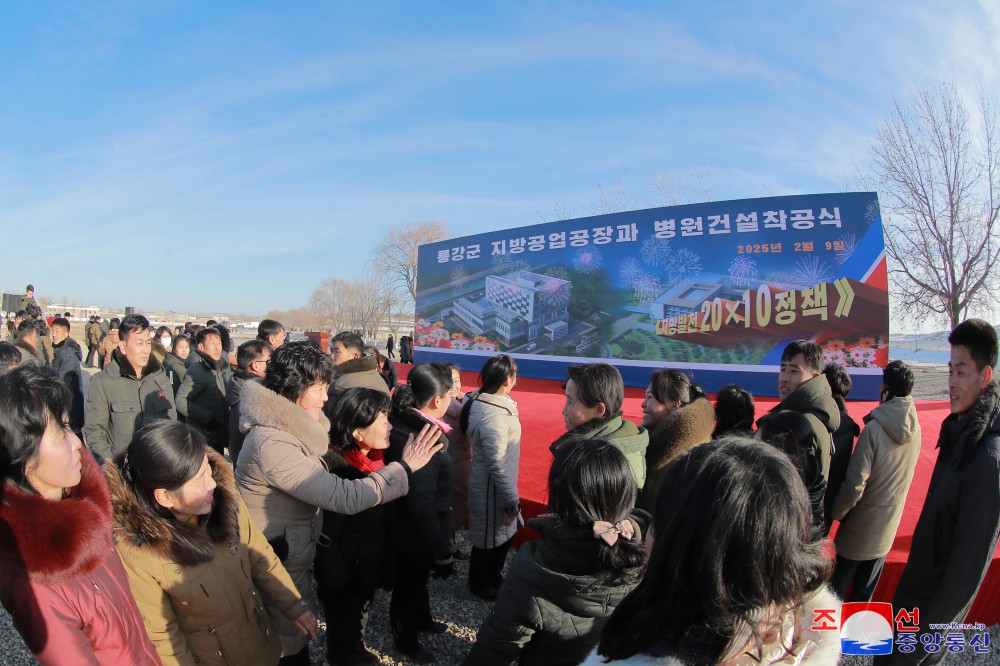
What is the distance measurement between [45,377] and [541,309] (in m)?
13.0

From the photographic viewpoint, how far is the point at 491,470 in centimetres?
307

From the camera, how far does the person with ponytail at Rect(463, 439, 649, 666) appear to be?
1.43m

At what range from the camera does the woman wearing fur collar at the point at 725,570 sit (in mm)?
792

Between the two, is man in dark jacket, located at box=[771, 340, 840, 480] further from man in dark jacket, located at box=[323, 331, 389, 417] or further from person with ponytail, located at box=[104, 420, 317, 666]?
man in dark jacket, located at box=[323, 331, 389, 417]

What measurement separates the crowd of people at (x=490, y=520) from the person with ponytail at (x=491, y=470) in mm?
17

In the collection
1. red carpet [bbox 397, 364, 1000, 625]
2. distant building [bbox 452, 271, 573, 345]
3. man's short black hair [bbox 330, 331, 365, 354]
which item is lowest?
red carpet [bbox 397, 364, 1000, 625]

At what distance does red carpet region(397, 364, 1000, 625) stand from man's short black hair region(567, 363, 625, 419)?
5.49ft

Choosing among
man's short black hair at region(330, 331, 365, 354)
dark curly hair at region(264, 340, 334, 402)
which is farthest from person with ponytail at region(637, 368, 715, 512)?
man's short black hair at region(330, 331, 365, 354)

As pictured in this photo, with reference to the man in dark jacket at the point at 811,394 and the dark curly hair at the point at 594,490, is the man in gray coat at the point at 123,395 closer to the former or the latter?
the dark curly hair at the point at 594,490

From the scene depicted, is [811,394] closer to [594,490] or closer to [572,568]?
[594,490]

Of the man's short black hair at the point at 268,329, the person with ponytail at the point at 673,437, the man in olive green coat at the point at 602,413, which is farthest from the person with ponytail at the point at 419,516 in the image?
the man's short black hair at the point at 268,329

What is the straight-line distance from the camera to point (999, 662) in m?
2.74

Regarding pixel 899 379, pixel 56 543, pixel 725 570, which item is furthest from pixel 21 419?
pixel 899 379

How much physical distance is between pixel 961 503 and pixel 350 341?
3806mm
